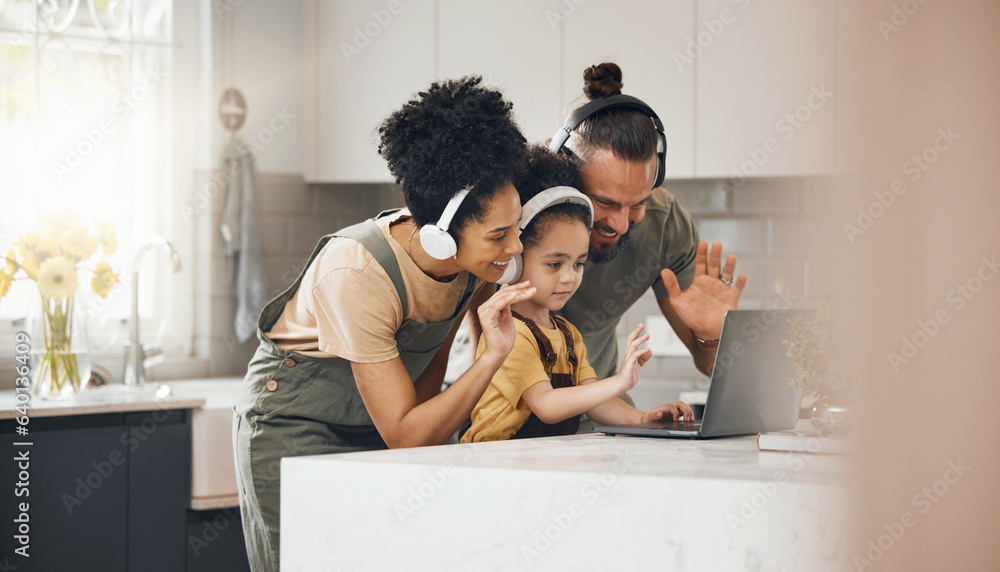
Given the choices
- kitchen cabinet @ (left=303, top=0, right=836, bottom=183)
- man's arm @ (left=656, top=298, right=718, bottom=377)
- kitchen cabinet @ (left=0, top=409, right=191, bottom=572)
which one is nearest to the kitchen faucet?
kitchen cabinet @ (left=0, top=409, right=191, bottom=572)

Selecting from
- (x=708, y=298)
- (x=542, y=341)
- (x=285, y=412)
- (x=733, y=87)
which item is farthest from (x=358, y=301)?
(x=733, y=87)

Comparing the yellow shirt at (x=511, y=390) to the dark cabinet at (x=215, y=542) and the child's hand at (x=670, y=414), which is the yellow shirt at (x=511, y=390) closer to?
the child's hand at (x=670, y=414)

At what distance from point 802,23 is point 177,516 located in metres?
2.16

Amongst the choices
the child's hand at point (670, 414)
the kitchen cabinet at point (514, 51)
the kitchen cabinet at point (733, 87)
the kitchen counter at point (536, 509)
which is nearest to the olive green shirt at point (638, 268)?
the child's hand at point (670, 414)

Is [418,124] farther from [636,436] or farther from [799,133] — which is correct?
[799,133]

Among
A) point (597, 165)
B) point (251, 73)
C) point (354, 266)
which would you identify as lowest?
point (354, 266)

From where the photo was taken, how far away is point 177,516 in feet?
6.91

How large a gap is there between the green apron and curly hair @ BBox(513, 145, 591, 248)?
131 mm

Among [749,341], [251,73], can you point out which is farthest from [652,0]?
[749,341]

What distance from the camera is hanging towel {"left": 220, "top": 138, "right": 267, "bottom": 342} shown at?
276 centimetres

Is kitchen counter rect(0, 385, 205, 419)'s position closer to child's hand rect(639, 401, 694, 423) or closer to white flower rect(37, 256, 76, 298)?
white flower rect(37, 256, 76, 298)

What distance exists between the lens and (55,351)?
6.92ft

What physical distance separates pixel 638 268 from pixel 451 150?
62 cm

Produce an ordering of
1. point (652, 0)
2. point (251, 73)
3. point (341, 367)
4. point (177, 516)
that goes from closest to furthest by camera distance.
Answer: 1. point (341, 367)
2. point (177, 516)
3. point (652, 0)
4. point (251, 73)
